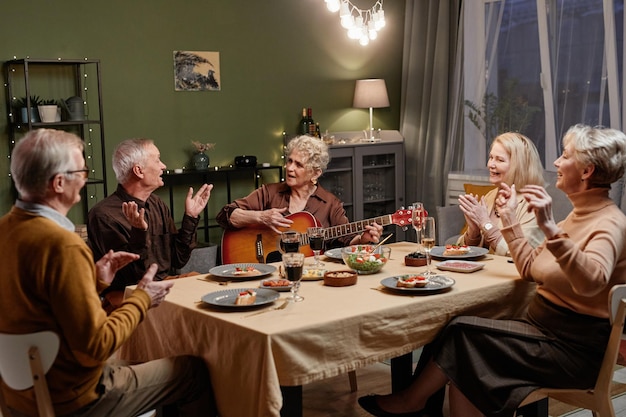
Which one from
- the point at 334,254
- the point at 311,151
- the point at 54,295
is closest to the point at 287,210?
the point at 311,151

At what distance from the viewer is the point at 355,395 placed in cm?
366

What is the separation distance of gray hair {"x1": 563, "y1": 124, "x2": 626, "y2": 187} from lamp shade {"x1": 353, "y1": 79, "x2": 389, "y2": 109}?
401 centimetres

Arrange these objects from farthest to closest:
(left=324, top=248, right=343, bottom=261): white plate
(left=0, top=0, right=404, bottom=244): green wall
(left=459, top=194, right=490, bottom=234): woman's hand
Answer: (left=0, top=0, right=404, bottom=244): green wall
(left=459, top=194, right=490, bottom=234): woman's hand
(left=324, top=248, right=343, bottom=261): white plate

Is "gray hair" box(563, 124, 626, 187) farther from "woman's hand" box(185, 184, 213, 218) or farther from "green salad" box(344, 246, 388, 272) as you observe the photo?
"woman's hand" box(185, 184, 213, 218)

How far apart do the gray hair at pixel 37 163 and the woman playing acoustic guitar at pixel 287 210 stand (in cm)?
192

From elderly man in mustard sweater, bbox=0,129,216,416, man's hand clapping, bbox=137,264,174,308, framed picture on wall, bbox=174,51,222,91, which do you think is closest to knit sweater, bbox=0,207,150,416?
elderly man in mustard sweater, bbox=0,129,216,416

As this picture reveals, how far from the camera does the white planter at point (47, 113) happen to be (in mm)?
5035

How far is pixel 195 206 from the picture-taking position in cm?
352

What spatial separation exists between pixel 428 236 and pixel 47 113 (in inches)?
121

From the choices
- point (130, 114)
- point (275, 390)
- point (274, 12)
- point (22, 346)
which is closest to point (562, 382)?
point (275, 390)

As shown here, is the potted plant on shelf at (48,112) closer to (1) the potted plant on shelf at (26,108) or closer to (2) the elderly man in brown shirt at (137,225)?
(1) the potted plant on shelf at (26,108)

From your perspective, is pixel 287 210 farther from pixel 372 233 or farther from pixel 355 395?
pixel 355 395

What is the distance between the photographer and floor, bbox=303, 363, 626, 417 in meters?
3.45

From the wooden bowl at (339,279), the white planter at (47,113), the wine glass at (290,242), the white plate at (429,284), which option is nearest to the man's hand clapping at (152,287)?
the wine glass at (290,242)
